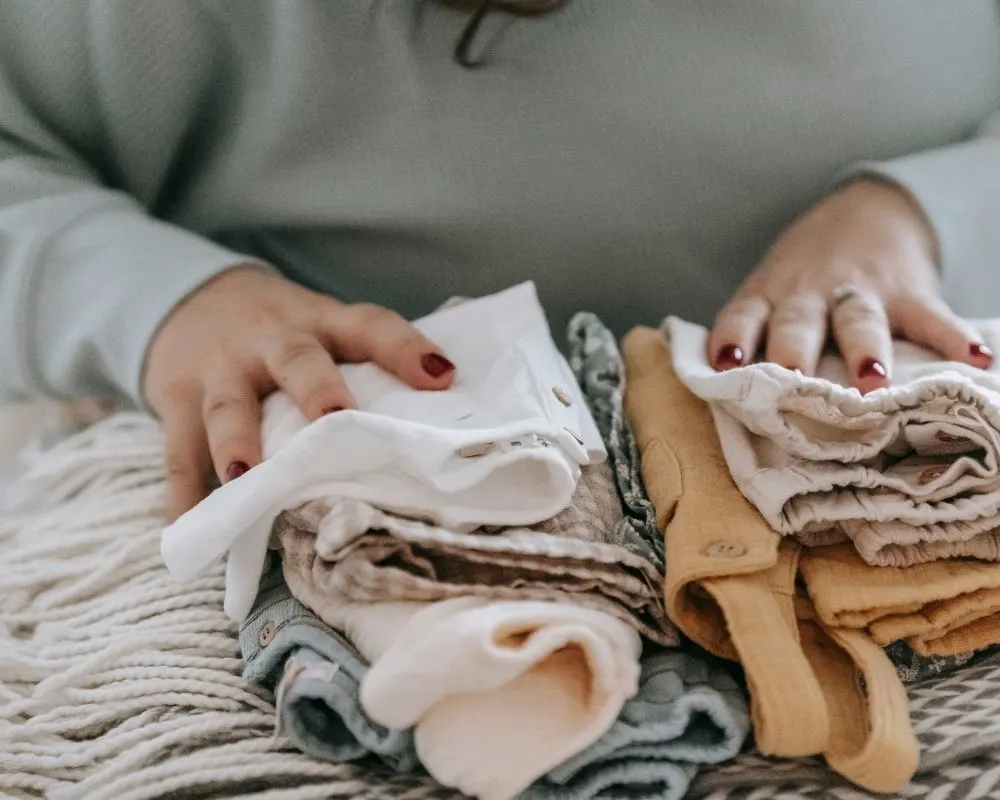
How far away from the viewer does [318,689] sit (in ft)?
1.25

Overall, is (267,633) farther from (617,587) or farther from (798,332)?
(798,332)

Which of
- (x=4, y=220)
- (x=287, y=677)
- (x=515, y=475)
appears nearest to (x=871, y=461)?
(x=515, y=475)

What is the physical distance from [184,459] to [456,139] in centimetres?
28

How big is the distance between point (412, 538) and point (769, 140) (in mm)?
420

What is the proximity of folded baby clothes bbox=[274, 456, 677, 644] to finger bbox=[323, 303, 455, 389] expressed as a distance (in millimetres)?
119

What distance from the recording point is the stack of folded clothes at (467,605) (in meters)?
0.37

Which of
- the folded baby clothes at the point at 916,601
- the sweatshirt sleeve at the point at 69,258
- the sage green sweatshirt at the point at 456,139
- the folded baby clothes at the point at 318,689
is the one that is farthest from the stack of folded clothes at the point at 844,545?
the sweatshirt sleeve at the point at 69,258

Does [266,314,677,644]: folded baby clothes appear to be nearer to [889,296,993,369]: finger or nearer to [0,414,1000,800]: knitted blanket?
[0,414,1000,800]: knitted blanket

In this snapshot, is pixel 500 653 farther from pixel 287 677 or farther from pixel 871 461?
pixel 871 461

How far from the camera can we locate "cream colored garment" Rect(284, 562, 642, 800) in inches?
14.1

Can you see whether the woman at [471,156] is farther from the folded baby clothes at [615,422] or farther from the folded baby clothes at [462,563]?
the folded baby clothes at [462,563]

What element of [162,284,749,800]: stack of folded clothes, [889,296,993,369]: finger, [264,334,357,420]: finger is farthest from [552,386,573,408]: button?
[889,296,993,369]: finger

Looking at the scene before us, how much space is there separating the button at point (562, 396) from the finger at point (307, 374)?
0.11 meters

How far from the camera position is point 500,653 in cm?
36
